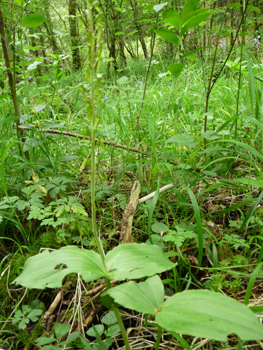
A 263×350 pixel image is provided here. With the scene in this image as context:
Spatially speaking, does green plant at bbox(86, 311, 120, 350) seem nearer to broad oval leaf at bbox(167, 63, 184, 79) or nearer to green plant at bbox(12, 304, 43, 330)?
green plant at bbox(12, 304, 43, 330)

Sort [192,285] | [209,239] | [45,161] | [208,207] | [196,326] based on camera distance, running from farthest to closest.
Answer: [45,161], [208,207], [209,239], [192,285], [196,326]

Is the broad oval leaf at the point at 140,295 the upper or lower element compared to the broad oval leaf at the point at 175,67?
lower

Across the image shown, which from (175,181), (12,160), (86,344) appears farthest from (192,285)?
(12,160)

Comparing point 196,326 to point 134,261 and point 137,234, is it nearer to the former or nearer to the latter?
Result: point 134,261

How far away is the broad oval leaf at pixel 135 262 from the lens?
0.72 metres

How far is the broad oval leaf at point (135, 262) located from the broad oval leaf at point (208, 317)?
0.11 meters

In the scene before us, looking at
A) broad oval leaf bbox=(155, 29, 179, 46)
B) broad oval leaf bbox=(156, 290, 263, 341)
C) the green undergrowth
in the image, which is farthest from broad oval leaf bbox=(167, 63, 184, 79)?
broad oval leaf bbox=(156, 290, 263, 341)

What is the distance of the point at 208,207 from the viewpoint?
1463 mm

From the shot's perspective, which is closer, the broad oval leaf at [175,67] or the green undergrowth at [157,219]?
the green undergrowth at [157,219]

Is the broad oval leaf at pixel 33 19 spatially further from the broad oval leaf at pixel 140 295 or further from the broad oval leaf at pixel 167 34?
the broad oval leaf at pixel 140 295

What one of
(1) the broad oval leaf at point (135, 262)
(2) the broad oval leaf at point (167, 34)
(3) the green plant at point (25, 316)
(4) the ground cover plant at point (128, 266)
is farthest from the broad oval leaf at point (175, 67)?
(3) the green plant at point (25, 316)

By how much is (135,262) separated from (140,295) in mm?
105

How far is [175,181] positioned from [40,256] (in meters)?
0.97

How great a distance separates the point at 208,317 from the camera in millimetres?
583
